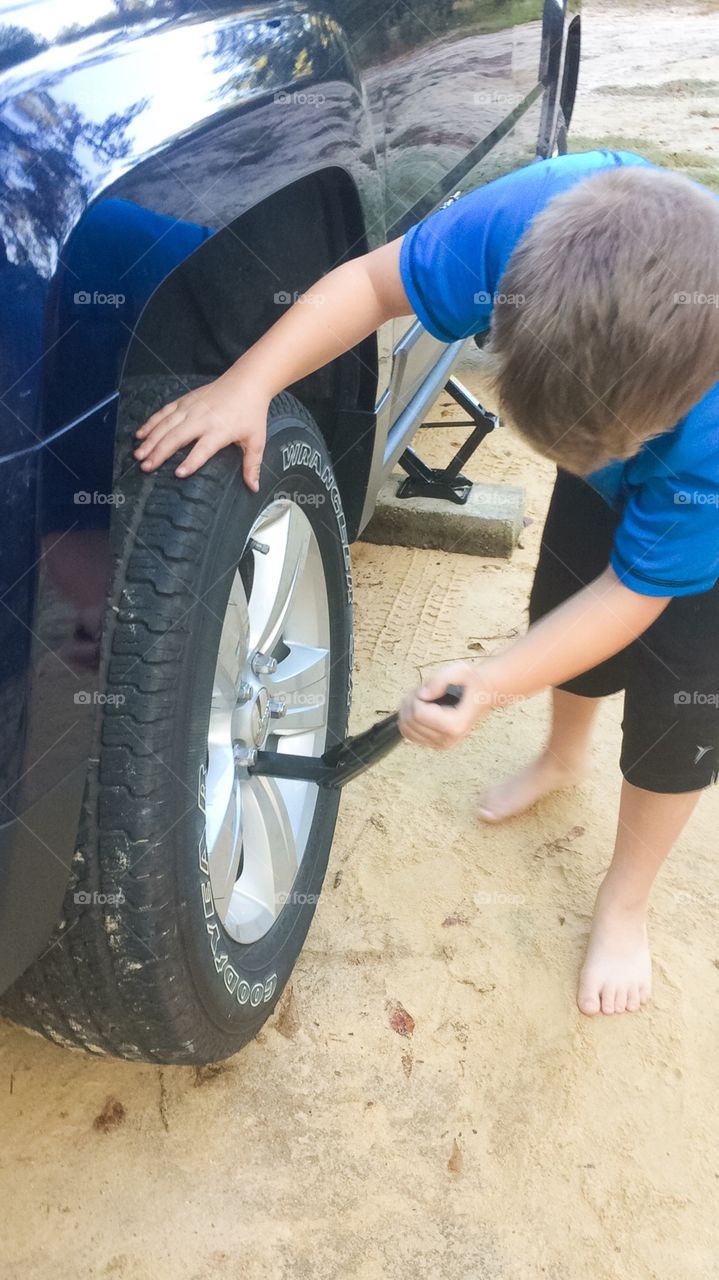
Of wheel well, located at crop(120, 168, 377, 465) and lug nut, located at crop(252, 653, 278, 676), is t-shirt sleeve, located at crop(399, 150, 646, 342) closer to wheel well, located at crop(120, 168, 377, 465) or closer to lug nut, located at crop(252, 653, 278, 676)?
wheel well, located at crop(120, 168, 377, 465)

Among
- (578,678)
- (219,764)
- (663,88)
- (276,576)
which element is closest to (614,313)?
(276,576)

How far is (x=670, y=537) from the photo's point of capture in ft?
4.38

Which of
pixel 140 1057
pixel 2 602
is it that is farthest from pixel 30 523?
pixel 140 1057

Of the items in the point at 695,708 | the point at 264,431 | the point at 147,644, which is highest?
the point at 264,431

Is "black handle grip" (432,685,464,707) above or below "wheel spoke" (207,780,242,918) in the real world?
above

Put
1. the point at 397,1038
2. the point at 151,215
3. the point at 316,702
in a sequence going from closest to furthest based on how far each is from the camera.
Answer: the point at 151,215, the point at 397,1038, the point at 316,702

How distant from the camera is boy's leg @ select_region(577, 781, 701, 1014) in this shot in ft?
6.02

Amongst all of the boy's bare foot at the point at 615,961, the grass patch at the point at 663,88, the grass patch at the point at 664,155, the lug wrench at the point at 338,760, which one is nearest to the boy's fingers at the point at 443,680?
the lug wrench at the point at 338,760

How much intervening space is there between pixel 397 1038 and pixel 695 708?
2.36 ft

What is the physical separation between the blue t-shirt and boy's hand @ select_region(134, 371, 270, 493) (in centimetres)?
27

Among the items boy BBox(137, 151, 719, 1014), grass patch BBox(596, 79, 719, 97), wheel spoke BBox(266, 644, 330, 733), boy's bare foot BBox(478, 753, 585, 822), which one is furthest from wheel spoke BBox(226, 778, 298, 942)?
grass patch BBox(596, 79, 719, 97)

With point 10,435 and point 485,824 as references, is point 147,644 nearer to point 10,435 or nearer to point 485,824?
point 10,435

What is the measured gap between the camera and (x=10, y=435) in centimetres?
98

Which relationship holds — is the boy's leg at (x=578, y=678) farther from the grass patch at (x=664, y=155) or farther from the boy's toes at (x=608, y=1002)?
the grass patch at (x=664, y=155)
